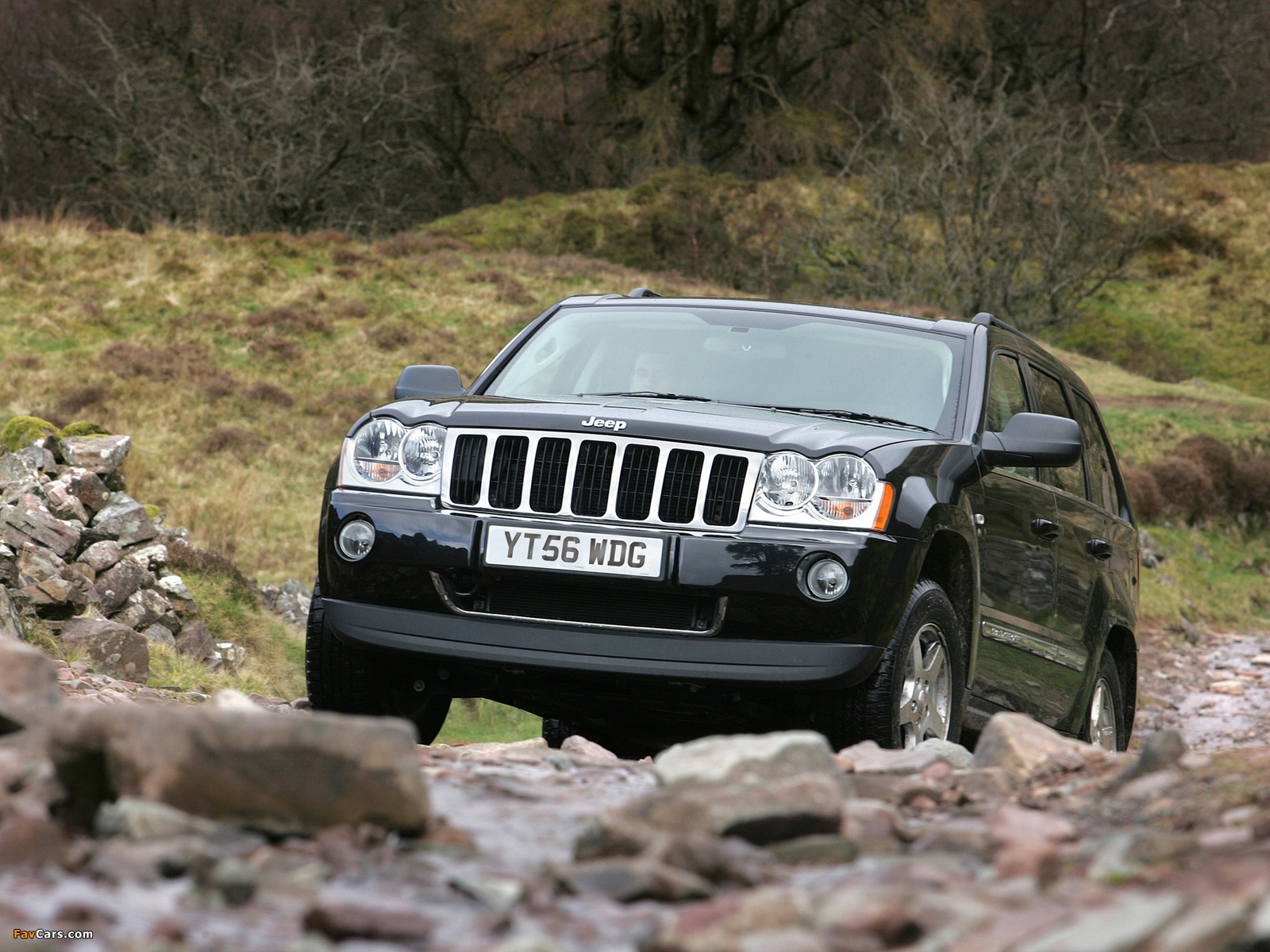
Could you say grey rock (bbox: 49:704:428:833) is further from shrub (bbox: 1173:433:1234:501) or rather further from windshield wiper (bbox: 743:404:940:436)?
shrub (bbox: 1173:433:1234:501)

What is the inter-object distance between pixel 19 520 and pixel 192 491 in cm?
627

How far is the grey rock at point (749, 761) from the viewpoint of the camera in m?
3.23

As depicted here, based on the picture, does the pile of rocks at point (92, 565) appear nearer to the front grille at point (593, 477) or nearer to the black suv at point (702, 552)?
the black suv at point (702, 552)

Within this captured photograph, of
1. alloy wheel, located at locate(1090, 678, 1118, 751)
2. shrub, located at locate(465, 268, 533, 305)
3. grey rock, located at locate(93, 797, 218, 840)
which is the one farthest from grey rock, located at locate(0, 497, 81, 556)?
shrub, located at locate(465, 268, 533, 305)

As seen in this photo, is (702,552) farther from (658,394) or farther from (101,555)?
(101,555)

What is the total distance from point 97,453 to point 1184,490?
14.4 meters

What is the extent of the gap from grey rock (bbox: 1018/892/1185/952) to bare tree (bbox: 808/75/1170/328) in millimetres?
27903

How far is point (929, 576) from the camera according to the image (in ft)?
16.2

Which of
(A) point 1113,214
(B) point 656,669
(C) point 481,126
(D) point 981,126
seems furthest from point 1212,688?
(C) point 481,126

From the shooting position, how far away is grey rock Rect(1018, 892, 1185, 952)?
207 centimetres

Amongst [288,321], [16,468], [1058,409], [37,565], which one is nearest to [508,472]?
[1058,409]

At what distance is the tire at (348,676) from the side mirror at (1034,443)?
7.35 feet

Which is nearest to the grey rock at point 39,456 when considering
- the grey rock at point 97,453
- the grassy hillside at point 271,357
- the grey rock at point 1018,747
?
the grey rock at point 97,453

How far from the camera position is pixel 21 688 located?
3.37 metres
